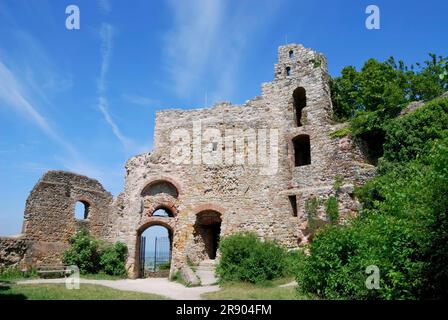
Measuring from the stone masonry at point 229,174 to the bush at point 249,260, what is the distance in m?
3.42

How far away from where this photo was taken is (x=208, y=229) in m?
21.3

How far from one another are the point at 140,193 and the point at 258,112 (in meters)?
7.92

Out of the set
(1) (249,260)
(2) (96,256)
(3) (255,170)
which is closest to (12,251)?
(2) (96,256)

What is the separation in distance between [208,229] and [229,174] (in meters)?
3.48

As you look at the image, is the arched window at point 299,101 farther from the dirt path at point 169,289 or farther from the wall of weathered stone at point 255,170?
the dirt path at point 169,289

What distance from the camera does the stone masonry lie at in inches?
734

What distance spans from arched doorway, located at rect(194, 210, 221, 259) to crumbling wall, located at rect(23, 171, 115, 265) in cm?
694

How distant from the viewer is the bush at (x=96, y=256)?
19.9 m

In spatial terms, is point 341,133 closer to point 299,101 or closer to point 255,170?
point 299,101

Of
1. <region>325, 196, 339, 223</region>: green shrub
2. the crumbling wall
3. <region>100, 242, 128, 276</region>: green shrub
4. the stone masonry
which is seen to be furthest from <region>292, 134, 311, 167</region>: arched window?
the crumbling wall

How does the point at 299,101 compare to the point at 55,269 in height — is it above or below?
above

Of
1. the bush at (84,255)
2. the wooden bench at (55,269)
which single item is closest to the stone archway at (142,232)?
the bush at (84,255)

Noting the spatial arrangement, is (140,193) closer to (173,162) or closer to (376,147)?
(173,162)
